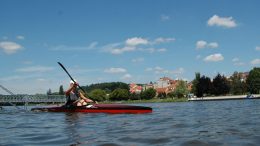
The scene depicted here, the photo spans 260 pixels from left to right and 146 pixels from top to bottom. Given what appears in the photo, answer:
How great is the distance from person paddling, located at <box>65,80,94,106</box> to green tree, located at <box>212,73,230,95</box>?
4560 inches

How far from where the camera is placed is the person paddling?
79.8 feet

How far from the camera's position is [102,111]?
22703mm

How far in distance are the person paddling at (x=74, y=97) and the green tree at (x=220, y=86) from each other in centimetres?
11582

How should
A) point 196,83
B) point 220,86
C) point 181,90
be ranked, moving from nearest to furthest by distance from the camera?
point 220,86, point 196,83, point 181,90

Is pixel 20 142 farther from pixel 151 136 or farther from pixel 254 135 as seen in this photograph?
pixel 254 135

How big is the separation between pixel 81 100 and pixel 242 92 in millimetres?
121808

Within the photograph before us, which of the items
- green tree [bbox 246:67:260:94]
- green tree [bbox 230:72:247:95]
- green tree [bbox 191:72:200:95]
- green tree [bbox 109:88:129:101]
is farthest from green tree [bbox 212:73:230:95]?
green tree [bbox 109:88:129:101]

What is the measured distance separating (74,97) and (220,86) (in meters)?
118

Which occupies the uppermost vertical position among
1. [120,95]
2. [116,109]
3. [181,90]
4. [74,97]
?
[181,90]

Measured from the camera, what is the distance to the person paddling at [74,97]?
24312mm

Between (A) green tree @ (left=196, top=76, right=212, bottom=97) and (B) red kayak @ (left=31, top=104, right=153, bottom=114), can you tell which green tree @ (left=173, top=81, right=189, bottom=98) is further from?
(B) red kayak @ (left=31, top=104, right=153, bottom=114)

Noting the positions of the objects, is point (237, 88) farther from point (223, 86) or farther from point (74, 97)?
point (74, 97)

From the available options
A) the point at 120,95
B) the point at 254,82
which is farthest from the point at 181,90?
the point at 120,95

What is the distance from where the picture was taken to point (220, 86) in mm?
136875
